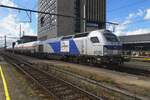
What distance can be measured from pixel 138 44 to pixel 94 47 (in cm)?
3745

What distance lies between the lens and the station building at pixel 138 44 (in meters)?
57.2

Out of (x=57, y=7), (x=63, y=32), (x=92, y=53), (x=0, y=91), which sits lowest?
(x=0, y=91)

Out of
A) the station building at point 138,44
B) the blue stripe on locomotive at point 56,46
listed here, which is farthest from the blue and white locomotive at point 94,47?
the station building at point 138,44

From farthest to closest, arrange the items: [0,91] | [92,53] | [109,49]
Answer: [92,53]
[109,49]
[0,91]

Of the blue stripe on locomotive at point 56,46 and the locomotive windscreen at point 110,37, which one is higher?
the locomotive windscreen at point 110,37

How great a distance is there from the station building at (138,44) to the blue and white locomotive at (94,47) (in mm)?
27423

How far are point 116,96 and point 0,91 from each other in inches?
211

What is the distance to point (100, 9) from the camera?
77688mm

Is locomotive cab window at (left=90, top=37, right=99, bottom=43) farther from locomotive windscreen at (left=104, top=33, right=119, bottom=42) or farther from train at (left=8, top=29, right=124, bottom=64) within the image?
locomotive windscreen at (left=104, top=33, right=119, bottom=42)

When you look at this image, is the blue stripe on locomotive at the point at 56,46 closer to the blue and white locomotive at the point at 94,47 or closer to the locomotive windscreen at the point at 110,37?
the blue and white locomotive at the point at 94,47

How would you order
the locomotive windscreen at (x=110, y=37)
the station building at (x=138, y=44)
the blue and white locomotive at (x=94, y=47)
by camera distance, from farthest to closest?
the station building at (x=138, y=44) < the locomotive windscreen at (x=110, y=37) < the blue and white locomotive at (x=94, y=47)

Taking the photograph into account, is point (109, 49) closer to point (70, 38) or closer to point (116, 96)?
Result: point (70, 38)

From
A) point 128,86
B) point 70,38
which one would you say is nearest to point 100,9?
point 70,38

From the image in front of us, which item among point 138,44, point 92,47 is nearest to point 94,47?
point 92,47
